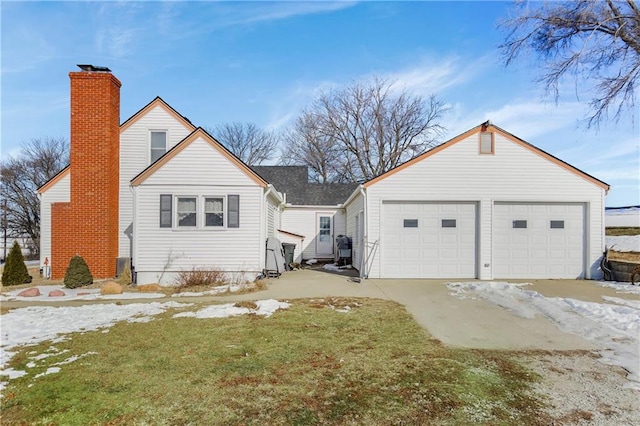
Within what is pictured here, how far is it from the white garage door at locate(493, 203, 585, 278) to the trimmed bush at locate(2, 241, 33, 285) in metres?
15.2

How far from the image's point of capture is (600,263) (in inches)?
458

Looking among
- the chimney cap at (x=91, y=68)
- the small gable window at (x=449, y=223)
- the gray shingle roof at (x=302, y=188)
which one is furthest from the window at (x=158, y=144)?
the small gable window at (x=449, y=223)

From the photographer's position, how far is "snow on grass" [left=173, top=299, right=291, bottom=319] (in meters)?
7.16

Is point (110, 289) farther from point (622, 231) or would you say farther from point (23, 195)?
point (23, 195)

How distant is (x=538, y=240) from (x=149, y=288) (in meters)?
12.0

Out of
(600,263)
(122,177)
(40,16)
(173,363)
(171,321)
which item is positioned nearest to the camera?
(173,363)

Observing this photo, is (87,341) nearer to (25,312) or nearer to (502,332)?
(25,312)

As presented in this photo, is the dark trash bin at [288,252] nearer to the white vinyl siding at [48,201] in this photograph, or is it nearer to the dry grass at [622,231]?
the white vinyl siding at [48,201]

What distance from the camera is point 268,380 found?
4.02 m

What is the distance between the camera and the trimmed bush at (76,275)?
10.8 m

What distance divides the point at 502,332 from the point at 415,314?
5.46 ft

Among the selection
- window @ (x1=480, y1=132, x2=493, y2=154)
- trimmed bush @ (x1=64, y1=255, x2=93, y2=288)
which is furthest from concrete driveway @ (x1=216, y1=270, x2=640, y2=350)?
trimmed bush @ (x1=64, y1=255, x2=93, y2=288)

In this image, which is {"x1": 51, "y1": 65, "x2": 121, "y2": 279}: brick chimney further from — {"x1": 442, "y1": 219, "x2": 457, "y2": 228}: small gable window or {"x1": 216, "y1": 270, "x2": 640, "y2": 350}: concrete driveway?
{"x1": 442, "y1": 219, "x2": 457, "y2": 228}: small gable window

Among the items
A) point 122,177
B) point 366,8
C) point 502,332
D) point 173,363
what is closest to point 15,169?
point 122,177
